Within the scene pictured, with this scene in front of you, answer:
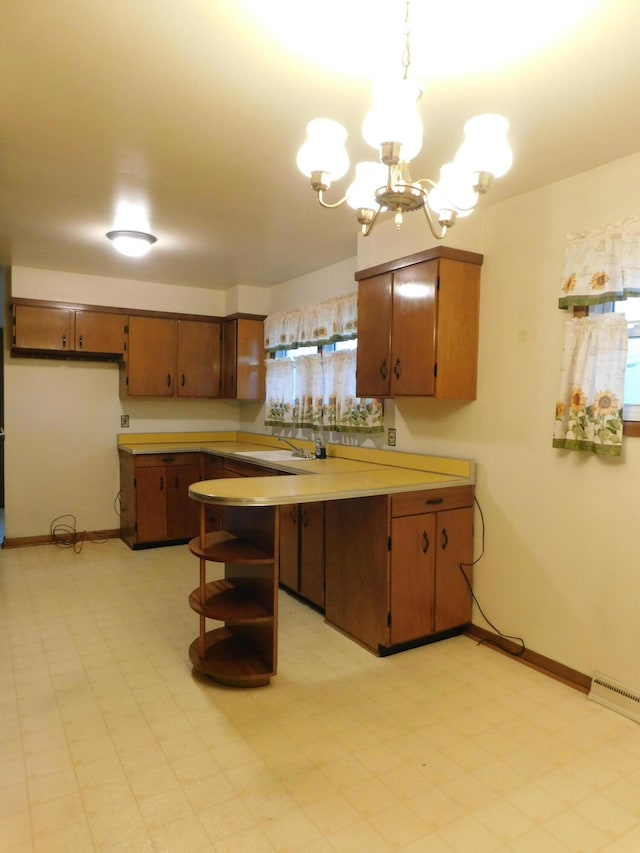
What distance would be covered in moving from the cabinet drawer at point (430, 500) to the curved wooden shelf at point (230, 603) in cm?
82

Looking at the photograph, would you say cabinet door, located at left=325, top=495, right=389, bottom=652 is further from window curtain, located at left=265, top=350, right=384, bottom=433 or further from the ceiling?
the ceiling

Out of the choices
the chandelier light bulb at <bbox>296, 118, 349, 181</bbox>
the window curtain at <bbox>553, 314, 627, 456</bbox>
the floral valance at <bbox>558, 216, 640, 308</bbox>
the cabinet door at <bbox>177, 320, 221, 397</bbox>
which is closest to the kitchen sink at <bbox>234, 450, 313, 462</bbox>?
the cabinet door at <bbox>177, 320, 221, 397</bbox>

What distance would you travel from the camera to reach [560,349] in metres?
2.66

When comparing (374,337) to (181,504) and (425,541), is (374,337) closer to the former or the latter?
(425,541)

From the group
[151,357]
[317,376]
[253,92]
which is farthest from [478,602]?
[151,357]

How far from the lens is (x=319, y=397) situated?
14.1ft

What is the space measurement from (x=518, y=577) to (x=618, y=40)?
2.31 meters

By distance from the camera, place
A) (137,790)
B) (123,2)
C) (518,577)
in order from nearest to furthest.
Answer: (123,2) < (137,790) < (518,577)

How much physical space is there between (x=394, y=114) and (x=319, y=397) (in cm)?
301

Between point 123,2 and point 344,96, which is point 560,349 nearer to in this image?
point 344,96

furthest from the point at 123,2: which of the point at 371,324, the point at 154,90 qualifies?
the point at 371,324

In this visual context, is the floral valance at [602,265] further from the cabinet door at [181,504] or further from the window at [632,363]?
the cabinet door at [181,504]

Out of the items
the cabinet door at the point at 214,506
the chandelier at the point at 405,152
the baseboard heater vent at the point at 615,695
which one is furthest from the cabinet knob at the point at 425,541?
the cabinet door at the point at 214,506

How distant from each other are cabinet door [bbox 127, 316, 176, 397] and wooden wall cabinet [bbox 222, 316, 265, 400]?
53 centimetres
